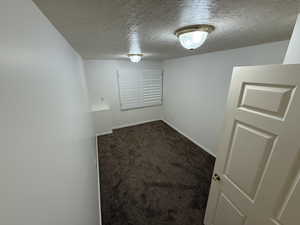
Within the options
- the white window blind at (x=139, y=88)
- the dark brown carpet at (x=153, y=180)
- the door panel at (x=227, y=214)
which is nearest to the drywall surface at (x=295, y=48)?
the door panel at (x=227, y=214)

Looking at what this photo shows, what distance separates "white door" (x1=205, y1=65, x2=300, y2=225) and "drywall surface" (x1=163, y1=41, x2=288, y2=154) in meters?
1.20

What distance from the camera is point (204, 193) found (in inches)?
72.0

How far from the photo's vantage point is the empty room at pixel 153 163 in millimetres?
364

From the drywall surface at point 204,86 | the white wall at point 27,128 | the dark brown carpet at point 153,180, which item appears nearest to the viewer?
the white wall at point 27,128

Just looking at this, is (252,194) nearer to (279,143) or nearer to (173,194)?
(279,143)

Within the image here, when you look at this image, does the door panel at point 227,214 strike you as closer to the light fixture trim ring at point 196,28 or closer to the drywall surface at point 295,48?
the drywall surface at point 295,48

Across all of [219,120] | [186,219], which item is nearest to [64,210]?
[186,219]

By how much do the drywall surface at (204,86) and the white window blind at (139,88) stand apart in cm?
37

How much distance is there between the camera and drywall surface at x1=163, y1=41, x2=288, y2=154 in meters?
1.75

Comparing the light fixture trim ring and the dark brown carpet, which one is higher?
the light fixture trim ring

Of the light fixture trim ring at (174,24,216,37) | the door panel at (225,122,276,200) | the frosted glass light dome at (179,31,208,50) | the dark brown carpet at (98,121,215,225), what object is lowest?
the dark brown carpet at (98,121,215,225)

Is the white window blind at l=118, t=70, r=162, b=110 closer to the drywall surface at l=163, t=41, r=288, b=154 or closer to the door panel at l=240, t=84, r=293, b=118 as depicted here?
the drywall surface at l=163, t=41, r=288, b=154

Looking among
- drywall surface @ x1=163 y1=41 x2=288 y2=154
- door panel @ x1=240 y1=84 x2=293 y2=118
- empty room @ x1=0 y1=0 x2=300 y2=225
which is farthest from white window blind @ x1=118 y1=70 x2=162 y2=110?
door panel @ x1=240 y1=84 x2=293 y2=118

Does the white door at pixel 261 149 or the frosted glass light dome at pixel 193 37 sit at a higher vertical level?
the frosted glass light dome at pixel 193 37
